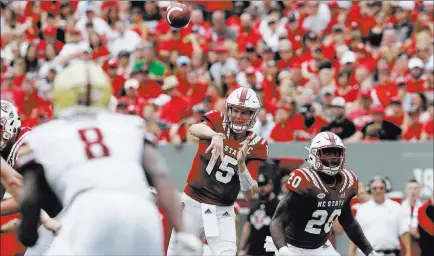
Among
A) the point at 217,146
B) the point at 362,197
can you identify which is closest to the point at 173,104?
the point at 362,197

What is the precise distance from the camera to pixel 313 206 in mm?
8125

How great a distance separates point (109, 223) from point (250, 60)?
11.1m

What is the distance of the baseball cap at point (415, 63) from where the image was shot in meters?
14.4

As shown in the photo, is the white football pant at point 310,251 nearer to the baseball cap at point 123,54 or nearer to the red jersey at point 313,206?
the red jersey at point 313,206

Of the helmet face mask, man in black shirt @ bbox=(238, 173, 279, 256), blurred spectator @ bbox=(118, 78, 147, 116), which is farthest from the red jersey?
blurred spectator @ bbox=(118, 78, 147, 116)

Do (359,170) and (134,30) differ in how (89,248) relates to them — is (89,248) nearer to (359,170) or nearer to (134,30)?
(359,170)

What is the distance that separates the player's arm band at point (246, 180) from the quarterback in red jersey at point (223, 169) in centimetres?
3

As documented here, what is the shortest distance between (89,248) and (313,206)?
363 cm

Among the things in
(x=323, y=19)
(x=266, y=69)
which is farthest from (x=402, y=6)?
(x=266, y=69)

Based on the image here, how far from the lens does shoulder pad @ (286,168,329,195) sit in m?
8.05

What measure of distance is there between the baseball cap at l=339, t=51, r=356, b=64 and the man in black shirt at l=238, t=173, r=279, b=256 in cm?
355

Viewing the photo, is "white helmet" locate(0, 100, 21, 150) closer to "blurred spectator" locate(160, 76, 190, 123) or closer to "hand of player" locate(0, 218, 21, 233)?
"hand of player" locate(0, 218, 21, 233)

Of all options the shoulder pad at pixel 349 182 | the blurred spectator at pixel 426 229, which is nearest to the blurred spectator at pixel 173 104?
the blurred spectator at pixel 426 229

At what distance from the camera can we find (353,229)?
828 cm
